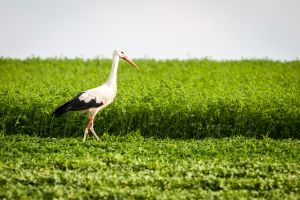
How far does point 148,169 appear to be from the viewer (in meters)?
11.6

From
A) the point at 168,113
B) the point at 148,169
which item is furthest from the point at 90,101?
the point at 148,169

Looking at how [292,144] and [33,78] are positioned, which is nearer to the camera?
[292,144]

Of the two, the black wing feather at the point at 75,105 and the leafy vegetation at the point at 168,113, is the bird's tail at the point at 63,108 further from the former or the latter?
the leafy vegetation at the point at 168,113

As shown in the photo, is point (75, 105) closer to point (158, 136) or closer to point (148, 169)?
point (158, 136)

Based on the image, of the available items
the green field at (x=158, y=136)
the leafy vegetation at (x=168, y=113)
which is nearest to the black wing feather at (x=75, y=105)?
the green field at (x=158, y=136)

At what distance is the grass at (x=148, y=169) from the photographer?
1018cm

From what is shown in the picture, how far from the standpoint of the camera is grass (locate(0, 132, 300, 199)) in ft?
33.4

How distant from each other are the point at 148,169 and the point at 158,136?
4.39m

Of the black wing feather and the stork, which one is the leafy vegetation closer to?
the stork

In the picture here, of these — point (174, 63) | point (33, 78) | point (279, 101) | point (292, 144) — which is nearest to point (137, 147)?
point (292, 144)

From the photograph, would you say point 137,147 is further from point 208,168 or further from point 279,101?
point 279,101

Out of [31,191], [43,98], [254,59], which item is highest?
[254,59]

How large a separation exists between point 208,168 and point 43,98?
6.53 meters

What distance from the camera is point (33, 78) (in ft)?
74.7
